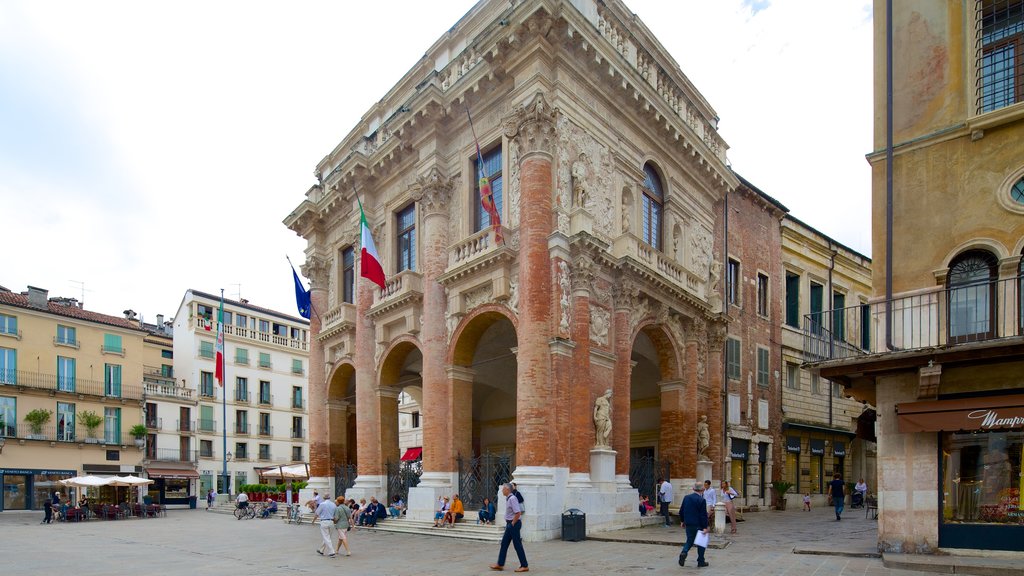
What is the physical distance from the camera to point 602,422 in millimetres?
19312

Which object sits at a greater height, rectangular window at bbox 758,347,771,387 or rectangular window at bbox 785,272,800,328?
rectangular window at bbox 785,272,800,328

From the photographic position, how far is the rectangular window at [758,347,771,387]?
29.0 metres

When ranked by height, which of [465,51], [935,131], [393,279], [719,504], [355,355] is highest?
[465,51]

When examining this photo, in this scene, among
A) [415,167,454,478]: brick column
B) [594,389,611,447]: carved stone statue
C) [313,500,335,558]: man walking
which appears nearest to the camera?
[313,500,335,558]: man walking

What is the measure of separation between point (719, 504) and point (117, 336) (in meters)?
38.9

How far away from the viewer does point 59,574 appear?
13391mm

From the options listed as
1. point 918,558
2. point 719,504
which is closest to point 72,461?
point 719,504

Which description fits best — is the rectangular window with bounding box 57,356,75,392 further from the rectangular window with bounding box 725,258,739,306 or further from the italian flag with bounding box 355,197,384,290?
the rectangular window with bounding box 725,258,739,306

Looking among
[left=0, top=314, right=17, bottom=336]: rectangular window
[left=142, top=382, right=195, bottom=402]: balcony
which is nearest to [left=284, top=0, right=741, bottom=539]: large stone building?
[left=0, top=314, right=17, bottom=336]: rectangular window

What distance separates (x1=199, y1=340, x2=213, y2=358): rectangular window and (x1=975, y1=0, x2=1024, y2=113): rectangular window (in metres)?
50.3

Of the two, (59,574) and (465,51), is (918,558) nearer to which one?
(59,574)

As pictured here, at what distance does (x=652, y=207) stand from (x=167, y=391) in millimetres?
A: 37685

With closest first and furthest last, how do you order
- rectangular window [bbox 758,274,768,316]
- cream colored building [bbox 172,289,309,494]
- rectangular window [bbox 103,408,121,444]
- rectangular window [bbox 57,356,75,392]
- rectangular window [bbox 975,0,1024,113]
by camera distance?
1. rectangular window [bbox 975,0,1024,113]
2. rectangular window [bbox 758,274,768,316]
3. rectangular window [bbox 57,356,75,392]
4. rectangular window [bbox 103,408,121,444]
5. cream colored building [bbox 172,289,309,494]

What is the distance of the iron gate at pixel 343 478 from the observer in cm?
2785
